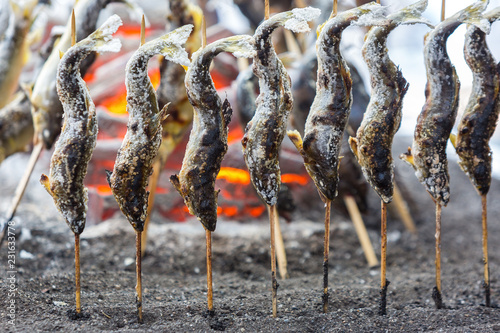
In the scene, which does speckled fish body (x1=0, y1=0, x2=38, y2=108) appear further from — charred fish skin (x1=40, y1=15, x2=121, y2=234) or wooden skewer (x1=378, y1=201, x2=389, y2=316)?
wooden skewer (x1=378, y1=201, x2=389, y2=316)

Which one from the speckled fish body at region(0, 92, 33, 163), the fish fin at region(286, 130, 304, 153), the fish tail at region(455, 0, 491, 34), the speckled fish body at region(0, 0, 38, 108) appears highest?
the speckled fish body at region(0, 0, 38, 108)

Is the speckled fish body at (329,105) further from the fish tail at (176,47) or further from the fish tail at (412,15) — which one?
the fish tail at (176,47)

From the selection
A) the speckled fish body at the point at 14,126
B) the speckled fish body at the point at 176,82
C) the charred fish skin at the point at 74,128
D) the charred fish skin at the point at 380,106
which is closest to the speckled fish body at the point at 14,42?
the speckled fish body at the point at 14,126

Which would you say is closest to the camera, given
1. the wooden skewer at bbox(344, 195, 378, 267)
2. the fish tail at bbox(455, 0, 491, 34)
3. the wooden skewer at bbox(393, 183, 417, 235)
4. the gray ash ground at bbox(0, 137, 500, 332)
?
the fish tail at bbox(455, 0, 491, 34)

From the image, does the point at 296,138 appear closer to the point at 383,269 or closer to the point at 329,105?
the point at 329,105

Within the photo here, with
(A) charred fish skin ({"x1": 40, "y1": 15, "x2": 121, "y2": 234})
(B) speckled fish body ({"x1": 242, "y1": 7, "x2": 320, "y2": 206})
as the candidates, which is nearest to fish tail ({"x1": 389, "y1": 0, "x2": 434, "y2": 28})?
(B) speckled fish body ({"x1": 242, "y1": 7, "x2": 320, "y2": 206})

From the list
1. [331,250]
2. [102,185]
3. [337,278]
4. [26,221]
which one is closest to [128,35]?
[102,185]
